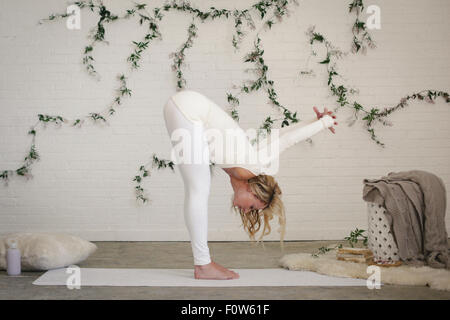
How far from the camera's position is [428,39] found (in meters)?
5.57

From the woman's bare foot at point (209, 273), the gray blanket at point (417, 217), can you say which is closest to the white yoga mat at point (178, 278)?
the woman's bare foot at point (209, 273)

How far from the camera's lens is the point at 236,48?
18.1 ft

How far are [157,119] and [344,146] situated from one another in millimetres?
1816

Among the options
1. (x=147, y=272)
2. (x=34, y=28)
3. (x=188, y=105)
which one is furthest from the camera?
(x=34, y=28)

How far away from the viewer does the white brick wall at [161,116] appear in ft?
18.0

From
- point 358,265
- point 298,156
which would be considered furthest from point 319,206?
point 358,265

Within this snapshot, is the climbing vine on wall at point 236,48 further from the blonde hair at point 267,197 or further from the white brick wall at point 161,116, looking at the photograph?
the blonde hair at point 267,197

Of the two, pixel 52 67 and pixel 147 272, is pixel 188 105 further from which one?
pixel 52 67

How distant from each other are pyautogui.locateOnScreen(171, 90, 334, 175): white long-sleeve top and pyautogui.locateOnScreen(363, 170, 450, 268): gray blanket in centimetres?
81

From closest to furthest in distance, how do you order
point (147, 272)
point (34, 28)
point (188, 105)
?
point (188, 105) < point (147, 272) < point (34, 28)

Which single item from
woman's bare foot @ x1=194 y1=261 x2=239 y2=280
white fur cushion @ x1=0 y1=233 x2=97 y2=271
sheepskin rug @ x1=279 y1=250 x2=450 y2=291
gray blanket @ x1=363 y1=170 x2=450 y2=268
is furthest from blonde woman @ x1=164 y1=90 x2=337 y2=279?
white fur cushion @ x1=0 y1=233 x2=97 y2=271

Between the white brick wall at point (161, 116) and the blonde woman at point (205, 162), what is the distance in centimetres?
192

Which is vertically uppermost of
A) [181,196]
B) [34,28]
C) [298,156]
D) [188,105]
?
[34,28]

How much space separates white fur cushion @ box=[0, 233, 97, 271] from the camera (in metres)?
3.83
